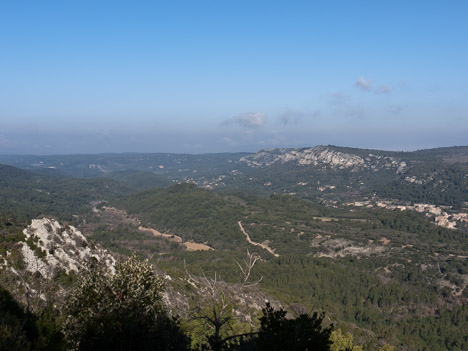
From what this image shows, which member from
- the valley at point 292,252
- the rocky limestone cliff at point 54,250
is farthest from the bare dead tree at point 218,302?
the rocky limestone cliff at point 54,250

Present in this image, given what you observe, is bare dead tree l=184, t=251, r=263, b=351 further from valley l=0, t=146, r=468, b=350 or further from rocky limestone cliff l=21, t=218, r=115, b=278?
rocky limestone cliff l=21, t=218, r=115, b=278

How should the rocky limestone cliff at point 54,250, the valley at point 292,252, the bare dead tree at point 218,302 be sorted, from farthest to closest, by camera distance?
the valley at point 292,252 < the rocky limestone cliff at point 54,250 < the bare dead tree at point 218,302

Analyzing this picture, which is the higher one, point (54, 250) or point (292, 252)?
point (54, 250)

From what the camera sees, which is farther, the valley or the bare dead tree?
the valley

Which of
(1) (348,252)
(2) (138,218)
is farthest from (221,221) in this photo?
(1) (348,252)

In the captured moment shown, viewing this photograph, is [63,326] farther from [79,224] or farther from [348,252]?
[79,224]

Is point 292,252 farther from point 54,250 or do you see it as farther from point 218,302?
point 218,302

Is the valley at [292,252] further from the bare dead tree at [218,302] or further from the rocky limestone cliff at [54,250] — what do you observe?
the bare dead tree at [218,302]

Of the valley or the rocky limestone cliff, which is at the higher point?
the rocky limestone cliff

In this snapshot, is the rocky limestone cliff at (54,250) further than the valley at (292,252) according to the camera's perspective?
No

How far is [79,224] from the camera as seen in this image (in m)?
150

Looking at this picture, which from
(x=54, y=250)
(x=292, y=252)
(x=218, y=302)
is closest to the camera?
(x=218, y=302)

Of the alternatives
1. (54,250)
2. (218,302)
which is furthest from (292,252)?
(218,302)

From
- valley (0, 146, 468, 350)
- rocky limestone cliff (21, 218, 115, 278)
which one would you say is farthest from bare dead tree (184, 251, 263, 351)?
rocky limestone cliff (21, 218, 115, 278)
